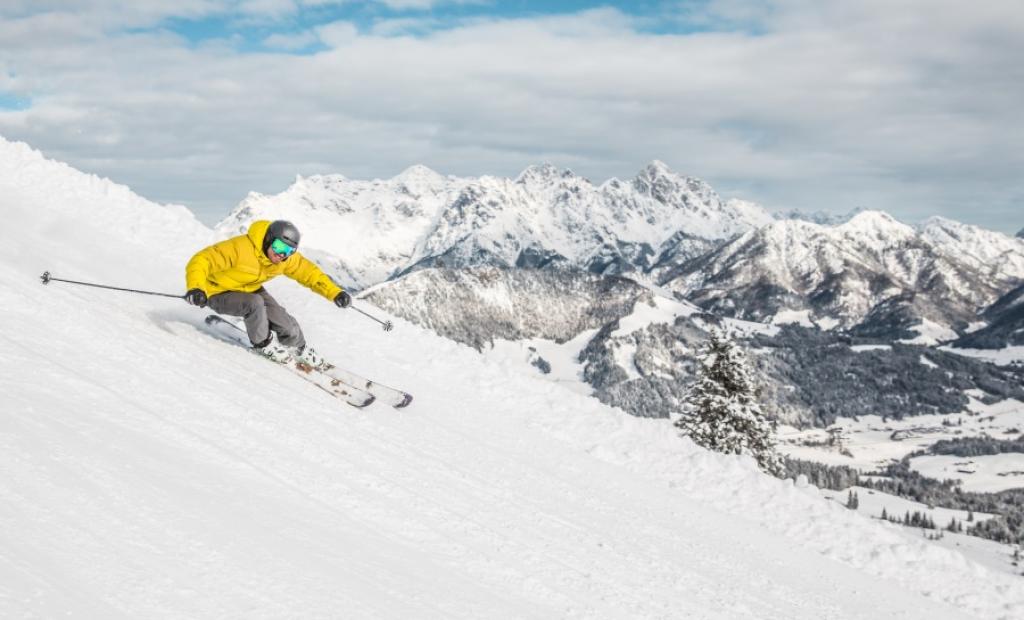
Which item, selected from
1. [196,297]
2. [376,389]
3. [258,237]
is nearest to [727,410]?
[376,389]

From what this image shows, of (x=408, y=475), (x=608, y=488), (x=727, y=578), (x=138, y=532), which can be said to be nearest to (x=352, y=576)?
(x=138, y=532)

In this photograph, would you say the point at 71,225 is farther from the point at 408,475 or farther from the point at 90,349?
the point at 408,475

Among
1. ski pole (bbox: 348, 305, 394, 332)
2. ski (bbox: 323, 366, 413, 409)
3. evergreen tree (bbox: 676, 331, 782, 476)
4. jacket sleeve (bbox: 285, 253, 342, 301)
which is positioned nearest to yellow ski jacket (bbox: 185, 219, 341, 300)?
jacket sleeve (bbox: 285, 253, 342, 301)

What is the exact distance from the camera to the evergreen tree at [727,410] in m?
35.7

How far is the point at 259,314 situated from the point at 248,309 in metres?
0.20

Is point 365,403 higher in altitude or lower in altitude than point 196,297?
lower

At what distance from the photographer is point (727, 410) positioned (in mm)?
36219

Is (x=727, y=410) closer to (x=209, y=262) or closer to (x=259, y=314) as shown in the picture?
(x=259, y=314)

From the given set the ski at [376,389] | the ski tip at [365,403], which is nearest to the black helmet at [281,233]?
the ski at [376,389]

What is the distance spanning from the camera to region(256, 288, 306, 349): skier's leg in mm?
12753

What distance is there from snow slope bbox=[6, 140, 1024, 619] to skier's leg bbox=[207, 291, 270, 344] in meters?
0.49

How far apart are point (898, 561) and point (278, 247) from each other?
11389mm

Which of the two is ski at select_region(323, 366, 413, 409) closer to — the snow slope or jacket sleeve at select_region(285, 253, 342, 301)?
the snow slope

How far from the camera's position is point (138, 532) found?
5.45 metres
